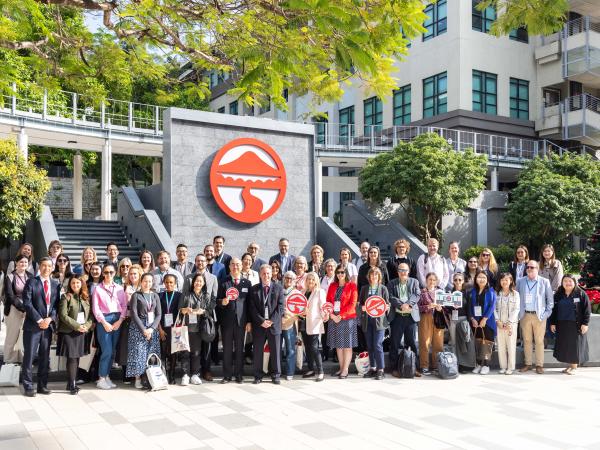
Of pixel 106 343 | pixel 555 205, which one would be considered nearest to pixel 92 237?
pixel 106 343

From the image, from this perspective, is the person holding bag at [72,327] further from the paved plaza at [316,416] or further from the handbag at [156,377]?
the handbag at [156,377]

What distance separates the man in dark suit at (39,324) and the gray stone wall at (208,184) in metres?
6.82

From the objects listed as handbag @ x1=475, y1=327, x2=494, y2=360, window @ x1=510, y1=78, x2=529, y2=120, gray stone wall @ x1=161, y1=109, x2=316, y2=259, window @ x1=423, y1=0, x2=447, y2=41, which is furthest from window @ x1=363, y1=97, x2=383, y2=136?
handbag @ x1=475, y1=327, x2=494, y2=360

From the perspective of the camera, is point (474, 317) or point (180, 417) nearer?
point (180, 417)

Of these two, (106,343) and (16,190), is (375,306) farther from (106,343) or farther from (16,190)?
→ (16,190)

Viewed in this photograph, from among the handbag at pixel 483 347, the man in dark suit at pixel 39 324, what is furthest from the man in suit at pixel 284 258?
the man in dark suit at pixel 39 324

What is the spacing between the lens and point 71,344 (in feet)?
27.7

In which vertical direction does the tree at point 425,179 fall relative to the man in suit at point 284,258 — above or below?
above

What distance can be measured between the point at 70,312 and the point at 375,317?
4681mm

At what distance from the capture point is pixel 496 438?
648 cm

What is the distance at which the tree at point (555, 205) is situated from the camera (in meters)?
23.7

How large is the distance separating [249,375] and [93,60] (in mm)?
5698

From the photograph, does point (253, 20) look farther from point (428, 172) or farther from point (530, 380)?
point (428, 172)

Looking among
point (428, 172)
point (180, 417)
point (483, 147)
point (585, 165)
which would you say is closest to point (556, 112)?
point (483, 147)
